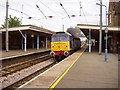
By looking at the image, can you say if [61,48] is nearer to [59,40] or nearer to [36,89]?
[59,40]

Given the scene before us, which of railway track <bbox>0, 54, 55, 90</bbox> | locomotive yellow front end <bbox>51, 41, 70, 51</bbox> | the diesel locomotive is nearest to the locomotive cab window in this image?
the diesel locomotive

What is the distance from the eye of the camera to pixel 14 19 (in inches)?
1603

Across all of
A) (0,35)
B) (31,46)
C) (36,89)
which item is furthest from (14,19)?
(36,89)

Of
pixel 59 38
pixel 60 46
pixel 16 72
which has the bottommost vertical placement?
pixel 16 72

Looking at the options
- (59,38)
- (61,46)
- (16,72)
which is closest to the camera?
(16,72)

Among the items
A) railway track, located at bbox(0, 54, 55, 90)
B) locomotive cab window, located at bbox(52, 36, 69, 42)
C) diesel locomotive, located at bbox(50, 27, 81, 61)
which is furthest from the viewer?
locomotive cab window, located at bbox(52, 36, 69, 42)

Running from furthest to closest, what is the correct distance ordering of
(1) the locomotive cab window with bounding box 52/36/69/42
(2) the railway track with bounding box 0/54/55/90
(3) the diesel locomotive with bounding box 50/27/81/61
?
1. (1) the locomotive cab window with bounding box 52/36/69/42
2. (3) the diesel locomotive with bounding box 50/27/81/61
3. (2) the railway track with bounding box 0/54/55/90

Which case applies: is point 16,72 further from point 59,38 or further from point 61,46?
point 59,38

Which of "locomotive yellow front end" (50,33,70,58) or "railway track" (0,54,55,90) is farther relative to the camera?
"locomotive yellow front end" (50,33,70,58)

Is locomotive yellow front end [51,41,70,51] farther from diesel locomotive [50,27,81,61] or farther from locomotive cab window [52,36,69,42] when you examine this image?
locomotive cab window [52,36,69,42]

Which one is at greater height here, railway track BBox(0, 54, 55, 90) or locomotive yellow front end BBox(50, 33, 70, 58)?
locomotive yellow front end BBox(50, 33, 70, 58)

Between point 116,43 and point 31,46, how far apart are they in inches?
875

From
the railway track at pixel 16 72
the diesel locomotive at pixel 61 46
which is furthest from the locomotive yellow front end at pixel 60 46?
the railway track at pixel 16 72

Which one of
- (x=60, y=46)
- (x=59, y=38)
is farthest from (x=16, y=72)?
(x=59, y=38)
